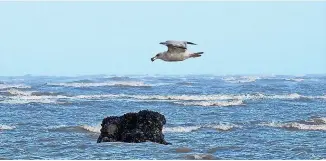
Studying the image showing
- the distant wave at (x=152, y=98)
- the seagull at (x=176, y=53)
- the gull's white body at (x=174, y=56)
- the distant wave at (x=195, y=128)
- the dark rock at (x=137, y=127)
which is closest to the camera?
the seagull at (x=176, y=53)

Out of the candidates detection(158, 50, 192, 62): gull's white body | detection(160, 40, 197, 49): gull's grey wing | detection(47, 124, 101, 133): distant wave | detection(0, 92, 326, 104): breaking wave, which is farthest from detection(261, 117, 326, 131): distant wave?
detection(160, 40, 197, 49): gull's grey wing

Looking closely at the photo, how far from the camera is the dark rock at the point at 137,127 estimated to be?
18.0m

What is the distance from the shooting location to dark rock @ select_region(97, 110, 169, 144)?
17969mm

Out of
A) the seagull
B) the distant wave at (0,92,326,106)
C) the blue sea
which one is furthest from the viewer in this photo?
the distant wave at (0,92,326,106)

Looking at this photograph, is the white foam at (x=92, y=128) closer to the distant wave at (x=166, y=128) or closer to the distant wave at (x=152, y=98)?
the distant wave at (x=166, y=128)

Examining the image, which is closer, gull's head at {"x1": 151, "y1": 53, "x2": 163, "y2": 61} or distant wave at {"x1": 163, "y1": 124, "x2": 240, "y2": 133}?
gull's head at {"x1": 151, "y1": 53, "x2": 163, "y2": 61}

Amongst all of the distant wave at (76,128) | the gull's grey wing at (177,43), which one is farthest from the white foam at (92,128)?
the gull's grey wing at (177,43)

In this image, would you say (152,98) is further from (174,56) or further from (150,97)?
(174,56)

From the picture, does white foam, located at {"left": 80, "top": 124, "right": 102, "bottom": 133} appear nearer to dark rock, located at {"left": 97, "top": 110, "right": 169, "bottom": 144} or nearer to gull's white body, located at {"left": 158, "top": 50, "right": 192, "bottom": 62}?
dark rock, located at {"left": 97, "top": 110, "right": 169, "bottom": 144}

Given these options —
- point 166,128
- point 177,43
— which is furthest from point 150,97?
point 177,43

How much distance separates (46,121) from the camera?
27016 mm

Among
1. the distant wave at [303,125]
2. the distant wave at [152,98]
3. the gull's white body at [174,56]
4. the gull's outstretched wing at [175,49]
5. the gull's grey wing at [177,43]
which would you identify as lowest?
the distant wave at [303,125]

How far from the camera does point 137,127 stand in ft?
59.4

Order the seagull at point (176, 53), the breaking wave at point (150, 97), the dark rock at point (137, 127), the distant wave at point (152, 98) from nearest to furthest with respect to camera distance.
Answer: the seagull at point (176, 53), the dark rock at point (137, 127), the distant wave at point (152, 98), the breaking wave at point (150, 97)
